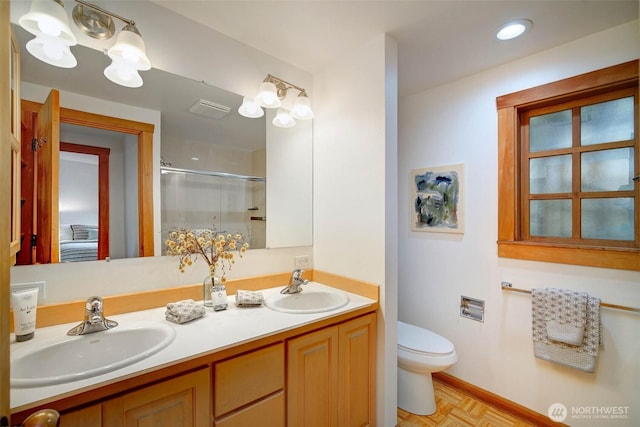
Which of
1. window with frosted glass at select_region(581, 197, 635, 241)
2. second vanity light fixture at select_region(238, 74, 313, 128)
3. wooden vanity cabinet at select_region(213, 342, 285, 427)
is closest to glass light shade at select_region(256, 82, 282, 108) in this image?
second vanity light fixture at select_region(238, 74, 313, 128)

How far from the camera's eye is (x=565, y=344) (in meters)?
1.56

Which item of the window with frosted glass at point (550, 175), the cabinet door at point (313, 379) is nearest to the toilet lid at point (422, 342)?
the cabinet door at point (313, 379)

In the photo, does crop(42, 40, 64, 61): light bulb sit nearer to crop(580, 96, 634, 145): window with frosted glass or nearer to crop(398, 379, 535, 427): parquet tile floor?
crop(398, 379, 535, 427): parquet tile floor

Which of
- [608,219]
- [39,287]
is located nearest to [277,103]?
[39,287]

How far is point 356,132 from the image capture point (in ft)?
5.55

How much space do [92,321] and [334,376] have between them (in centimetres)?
108

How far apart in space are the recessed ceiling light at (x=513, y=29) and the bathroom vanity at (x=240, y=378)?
66.8 inches

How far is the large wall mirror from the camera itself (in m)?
1.22

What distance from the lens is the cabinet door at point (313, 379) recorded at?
1.19 m

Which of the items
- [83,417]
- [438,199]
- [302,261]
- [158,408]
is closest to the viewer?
[83,417]

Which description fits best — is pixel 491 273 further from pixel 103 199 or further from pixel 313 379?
pixel 103 199

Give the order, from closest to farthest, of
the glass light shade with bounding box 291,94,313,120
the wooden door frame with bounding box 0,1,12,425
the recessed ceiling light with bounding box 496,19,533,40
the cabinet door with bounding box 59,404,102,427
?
the wooden door frame with bounding box 0,1,12,425
the cabinet door with bounding box 59,404,102,427
the recessed ceiling light with bounding box 496,19,533,40
the glass light shade with bounding box 291,94,313,120

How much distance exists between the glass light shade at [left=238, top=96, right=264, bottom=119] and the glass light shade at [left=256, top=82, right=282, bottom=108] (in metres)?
0.04

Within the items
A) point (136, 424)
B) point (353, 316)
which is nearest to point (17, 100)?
point (136, 424)
